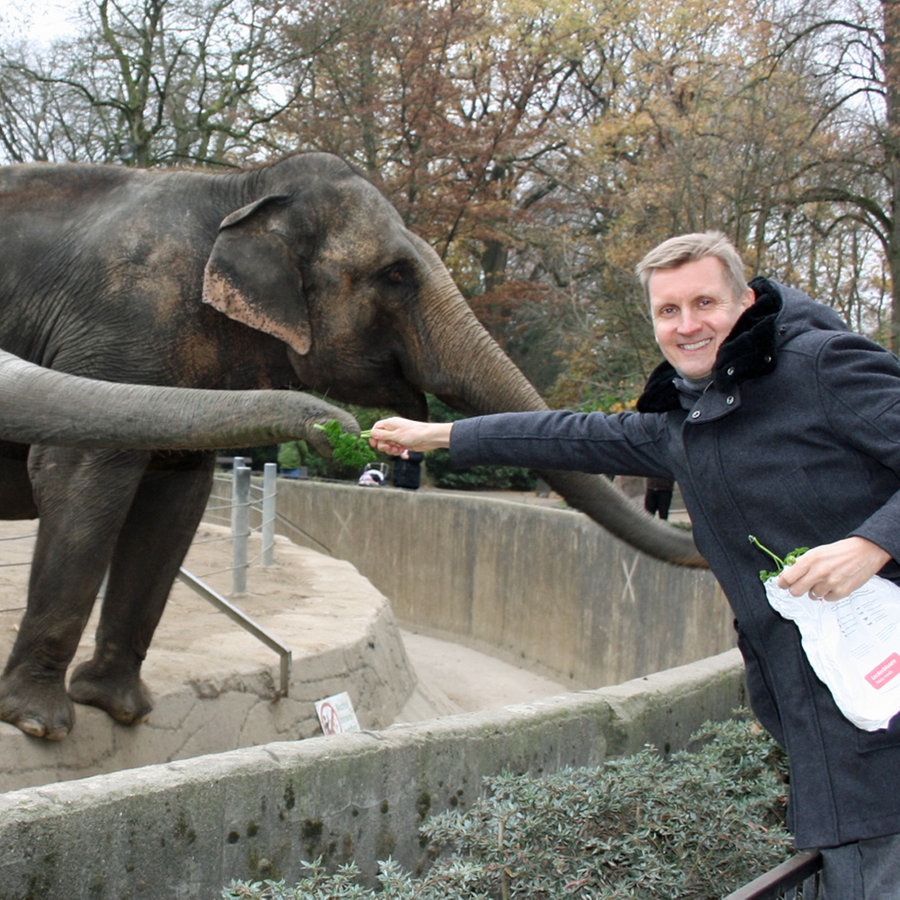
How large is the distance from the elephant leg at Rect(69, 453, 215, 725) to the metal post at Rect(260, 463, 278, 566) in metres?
5.10

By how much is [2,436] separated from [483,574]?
943 cm

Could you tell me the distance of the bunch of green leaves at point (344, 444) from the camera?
2.75 metres

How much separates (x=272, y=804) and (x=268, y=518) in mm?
7597

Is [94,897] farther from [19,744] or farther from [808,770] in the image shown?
[19,744]

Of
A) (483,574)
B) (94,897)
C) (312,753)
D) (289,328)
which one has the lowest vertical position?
(483,574)

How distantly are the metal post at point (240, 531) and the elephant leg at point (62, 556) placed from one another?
4228 mm

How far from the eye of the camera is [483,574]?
485 inches

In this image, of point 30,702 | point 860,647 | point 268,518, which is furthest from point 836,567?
point 268,518

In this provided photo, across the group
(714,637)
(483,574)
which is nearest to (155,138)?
(483,574)

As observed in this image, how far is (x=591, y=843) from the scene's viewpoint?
2996 mm

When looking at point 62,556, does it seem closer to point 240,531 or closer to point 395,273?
point 395,273

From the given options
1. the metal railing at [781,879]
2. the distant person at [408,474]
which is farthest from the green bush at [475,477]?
the metal railing at [781,879]

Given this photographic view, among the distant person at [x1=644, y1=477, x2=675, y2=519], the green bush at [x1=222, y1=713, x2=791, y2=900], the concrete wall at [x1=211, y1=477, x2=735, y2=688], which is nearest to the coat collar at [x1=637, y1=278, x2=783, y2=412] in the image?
the green bush at [x1=222, y1=713, x2=791, y2=900]

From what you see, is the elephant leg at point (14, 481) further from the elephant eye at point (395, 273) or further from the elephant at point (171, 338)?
the elephant eye at point (395, 273)
